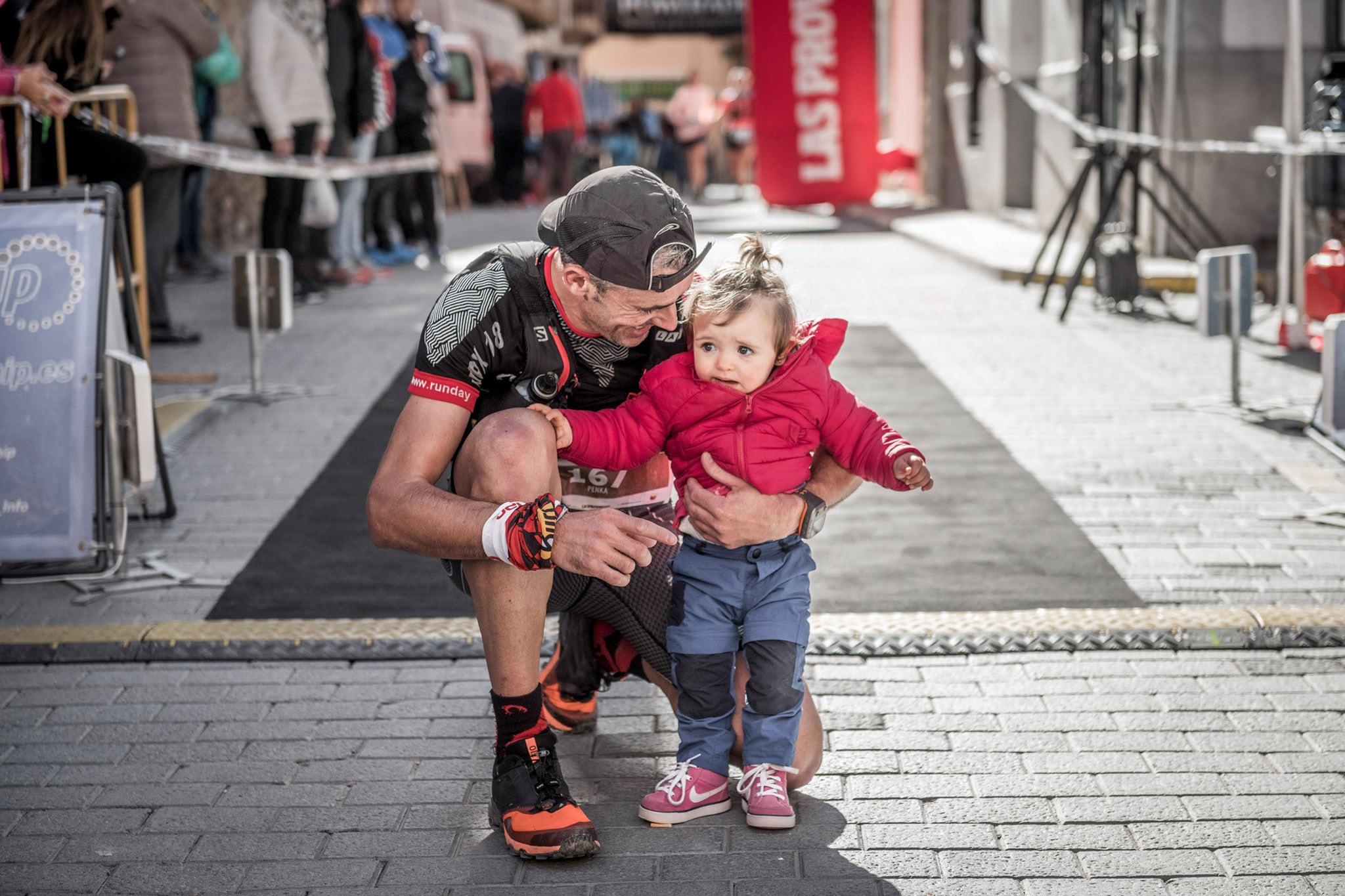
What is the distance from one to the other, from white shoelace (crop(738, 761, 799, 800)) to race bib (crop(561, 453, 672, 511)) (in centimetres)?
72

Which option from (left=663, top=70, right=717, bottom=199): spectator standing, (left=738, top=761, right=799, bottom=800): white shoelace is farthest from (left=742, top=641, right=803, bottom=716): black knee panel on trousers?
(left=663, top=70, right=717, bottom=199): spectator standing

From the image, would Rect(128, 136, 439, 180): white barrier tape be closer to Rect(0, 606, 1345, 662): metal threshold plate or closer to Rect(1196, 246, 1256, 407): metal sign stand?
Rect(0, 606, 1345, 662): metal threshold plate

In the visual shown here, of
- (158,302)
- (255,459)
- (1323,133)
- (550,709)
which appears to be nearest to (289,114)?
(158,302)

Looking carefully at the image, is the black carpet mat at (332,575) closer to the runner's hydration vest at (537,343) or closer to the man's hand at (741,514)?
the runner's hydration vest at (537,343)

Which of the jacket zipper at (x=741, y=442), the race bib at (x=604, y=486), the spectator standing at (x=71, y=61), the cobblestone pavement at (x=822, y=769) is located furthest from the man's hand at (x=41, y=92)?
the jacket zipper at (x=741, y=442)

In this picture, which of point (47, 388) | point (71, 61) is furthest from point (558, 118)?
point (47, 388)

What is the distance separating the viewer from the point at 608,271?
107 inches

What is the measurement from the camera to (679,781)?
2863 millimetres

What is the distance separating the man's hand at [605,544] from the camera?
244cm

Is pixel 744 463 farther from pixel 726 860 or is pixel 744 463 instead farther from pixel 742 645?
pixel 726 860

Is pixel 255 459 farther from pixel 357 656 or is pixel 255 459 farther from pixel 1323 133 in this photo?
pixel 1323 133

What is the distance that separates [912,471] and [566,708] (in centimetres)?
104

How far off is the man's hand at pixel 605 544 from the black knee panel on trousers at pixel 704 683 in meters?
0.45

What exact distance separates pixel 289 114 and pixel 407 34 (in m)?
3.36
